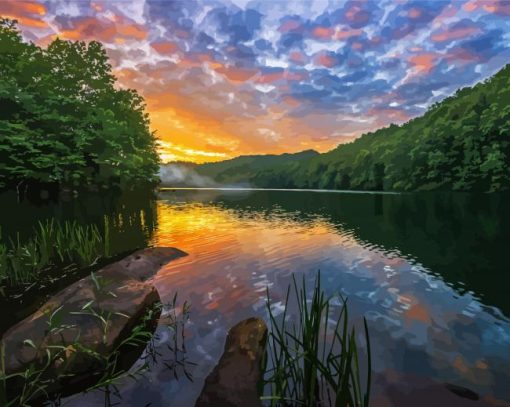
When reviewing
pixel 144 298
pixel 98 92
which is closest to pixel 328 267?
pixel 144 298

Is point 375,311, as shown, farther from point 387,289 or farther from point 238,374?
point 238,374

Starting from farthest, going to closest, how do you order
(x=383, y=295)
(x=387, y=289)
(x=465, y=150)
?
1. (x=465, y=150)
2. (x=387, y=289)
3. (x=383, y=295)

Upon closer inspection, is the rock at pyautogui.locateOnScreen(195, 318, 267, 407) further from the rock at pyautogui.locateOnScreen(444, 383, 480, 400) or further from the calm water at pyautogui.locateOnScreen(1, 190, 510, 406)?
the rock at pyautogui.locateOnScreen(444, 383, 480, 400)

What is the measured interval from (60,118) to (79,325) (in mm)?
31804

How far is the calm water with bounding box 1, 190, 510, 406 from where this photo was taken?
7.71m

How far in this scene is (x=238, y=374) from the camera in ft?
22.4

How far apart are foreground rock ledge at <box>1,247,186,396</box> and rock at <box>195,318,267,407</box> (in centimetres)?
287

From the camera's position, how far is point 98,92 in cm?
5128

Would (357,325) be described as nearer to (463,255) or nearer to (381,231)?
(463,255)

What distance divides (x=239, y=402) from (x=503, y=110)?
89984mm

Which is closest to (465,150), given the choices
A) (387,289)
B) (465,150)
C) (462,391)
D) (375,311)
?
(465,150)

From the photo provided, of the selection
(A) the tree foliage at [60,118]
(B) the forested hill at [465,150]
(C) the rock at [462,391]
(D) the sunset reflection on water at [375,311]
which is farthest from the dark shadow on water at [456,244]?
(B) the forested hill at [465,150]

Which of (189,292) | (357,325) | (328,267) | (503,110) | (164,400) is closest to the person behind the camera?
(164,400)

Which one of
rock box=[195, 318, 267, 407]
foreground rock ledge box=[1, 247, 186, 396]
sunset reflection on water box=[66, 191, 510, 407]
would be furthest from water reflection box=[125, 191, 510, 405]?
foreground rock ledge box=[1, 247, 186, 396]
